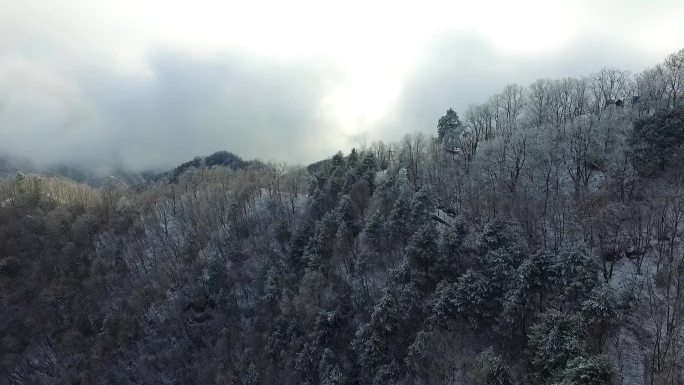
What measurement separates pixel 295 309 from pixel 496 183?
30017mm

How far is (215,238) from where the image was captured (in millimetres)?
72250

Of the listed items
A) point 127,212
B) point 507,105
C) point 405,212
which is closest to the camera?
point 405,212

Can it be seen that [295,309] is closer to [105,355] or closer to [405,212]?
[405,212]

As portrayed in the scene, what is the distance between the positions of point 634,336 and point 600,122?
1395 inches

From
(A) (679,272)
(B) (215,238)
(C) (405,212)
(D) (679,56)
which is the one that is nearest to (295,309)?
(C) (405,212)

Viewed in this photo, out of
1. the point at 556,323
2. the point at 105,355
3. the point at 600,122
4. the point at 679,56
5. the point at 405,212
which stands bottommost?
the point at 105,355

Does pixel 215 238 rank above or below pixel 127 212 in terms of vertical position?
below

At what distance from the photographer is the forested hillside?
116ft

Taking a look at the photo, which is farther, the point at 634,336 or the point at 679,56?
the point at 679,56

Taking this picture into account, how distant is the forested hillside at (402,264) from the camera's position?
35.2 metres

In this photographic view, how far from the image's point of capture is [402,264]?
4491 cm

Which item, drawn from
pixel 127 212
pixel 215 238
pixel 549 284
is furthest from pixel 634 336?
pixel 127 212

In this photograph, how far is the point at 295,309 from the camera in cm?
5219

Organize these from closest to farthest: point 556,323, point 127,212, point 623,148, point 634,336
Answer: point 556,323 → point 634,336 → point 623,148 → point 127,212
